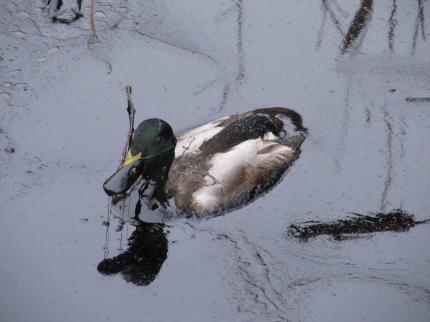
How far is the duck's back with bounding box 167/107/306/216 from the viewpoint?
160 inches

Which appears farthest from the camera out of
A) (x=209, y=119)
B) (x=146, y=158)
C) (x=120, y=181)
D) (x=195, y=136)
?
(x=209, y=119)

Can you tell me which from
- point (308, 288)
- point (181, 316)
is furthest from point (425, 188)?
point (181, 316)

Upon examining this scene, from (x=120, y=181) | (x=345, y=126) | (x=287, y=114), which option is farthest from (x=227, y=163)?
(x=345, y=126)

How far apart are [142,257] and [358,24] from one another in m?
A: 3.09

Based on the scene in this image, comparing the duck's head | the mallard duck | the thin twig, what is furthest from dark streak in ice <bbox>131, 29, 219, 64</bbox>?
the duck's head

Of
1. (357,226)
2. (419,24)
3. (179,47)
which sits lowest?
(357,226)

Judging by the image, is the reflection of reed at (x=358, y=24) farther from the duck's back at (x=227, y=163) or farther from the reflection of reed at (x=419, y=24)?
the duck's back at (x=227, y=163)

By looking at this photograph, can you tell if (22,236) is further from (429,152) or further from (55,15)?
(429,152)

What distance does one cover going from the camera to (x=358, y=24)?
560cm

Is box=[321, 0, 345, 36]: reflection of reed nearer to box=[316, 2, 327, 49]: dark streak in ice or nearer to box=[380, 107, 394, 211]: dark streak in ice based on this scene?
box=[316, 2, 327, 49]: dark streak in ice

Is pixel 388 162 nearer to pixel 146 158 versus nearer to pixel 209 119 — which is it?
pixel 209 119

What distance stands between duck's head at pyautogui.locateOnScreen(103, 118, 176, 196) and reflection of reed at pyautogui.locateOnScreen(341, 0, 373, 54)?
2210 millimetres

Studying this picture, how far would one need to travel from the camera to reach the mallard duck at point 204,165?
Answer: 12.8 ft

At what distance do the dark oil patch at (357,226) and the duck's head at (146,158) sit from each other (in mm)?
988
